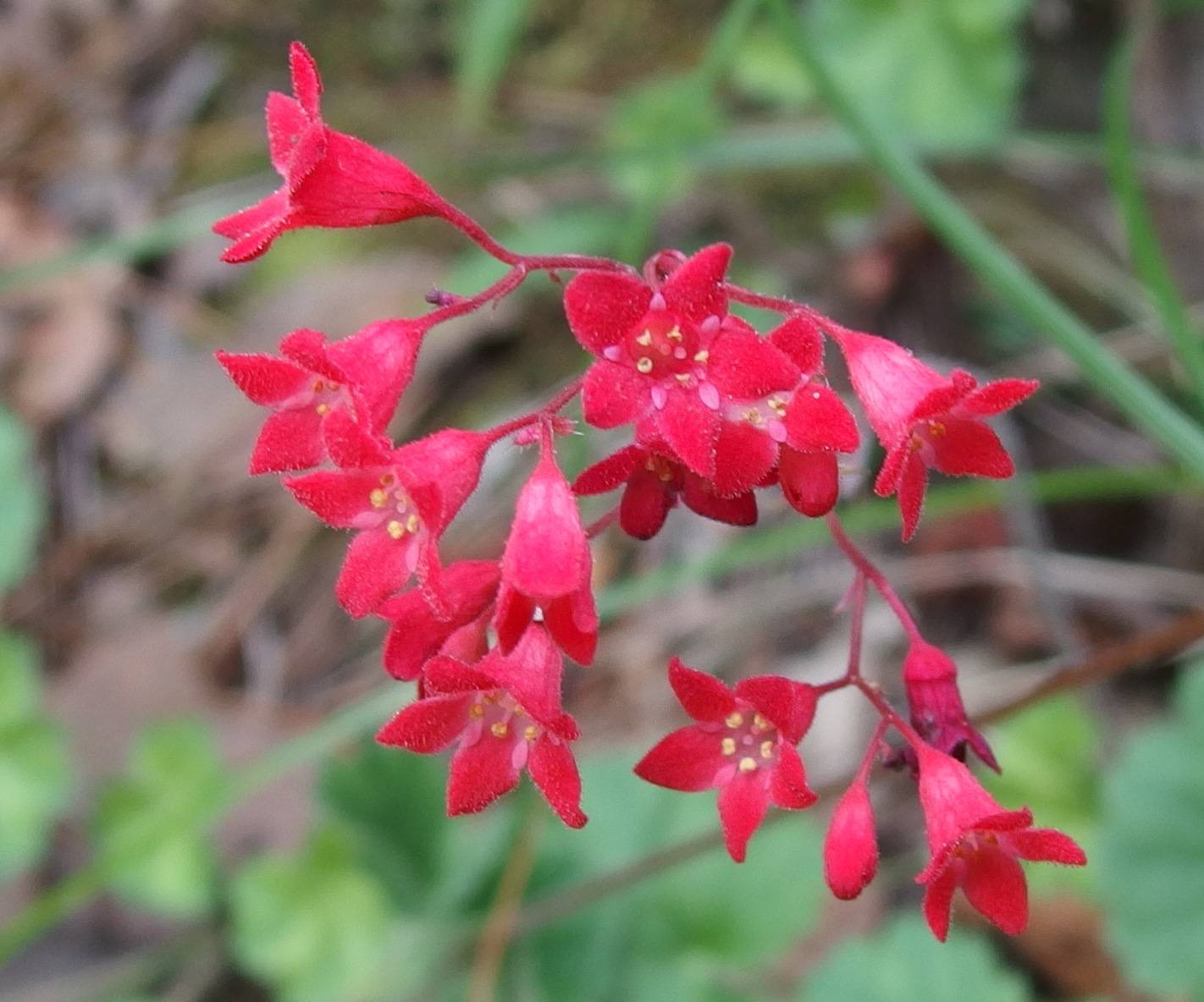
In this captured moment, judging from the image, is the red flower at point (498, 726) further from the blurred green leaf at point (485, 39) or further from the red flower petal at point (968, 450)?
the blurred green leaf at point (485, 39)

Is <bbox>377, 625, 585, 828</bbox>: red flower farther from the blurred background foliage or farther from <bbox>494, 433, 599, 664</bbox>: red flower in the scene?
the blurred background foliage

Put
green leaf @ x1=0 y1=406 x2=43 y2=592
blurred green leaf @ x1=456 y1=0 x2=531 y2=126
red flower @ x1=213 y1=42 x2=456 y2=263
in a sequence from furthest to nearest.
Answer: green leaf @ x1=0 y1=406 x2=43 y2=592 → blurred green leaf @ x1=456 y1=0 x2=531 y2=126 → red flower @ x1=213 y1=42 x2=456 y2=263

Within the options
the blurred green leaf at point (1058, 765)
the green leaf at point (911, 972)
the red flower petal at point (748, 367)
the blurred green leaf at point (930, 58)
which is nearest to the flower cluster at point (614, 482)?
the red flower petal at point (748, 367)

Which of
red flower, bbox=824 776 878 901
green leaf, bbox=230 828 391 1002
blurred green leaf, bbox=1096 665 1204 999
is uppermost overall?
red flower, bbox=824 776 878 901

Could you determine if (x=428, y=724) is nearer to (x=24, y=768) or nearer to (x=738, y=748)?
(x=738, y=748)

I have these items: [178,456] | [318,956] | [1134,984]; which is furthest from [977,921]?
[178,456]

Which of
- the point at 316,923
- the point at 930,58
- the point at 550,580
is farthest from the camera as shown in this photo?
the point at 930,58

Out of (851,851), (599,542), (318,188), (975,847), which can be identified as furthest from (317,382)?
(599,542)

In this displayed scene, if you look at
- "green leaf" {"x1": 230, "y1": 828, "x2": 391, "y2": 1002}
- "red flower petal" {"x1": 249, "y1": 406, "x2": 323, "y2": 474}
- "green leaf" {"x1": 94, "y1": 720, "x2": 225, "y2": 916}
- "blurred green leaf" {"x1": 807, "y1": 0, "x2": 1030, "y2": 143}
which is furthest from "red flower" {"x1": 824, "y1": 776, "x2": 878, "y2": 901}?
"blurred green leaf" {"x1": 807, "y1": 0, "x2": 1030, "y2": 143}
